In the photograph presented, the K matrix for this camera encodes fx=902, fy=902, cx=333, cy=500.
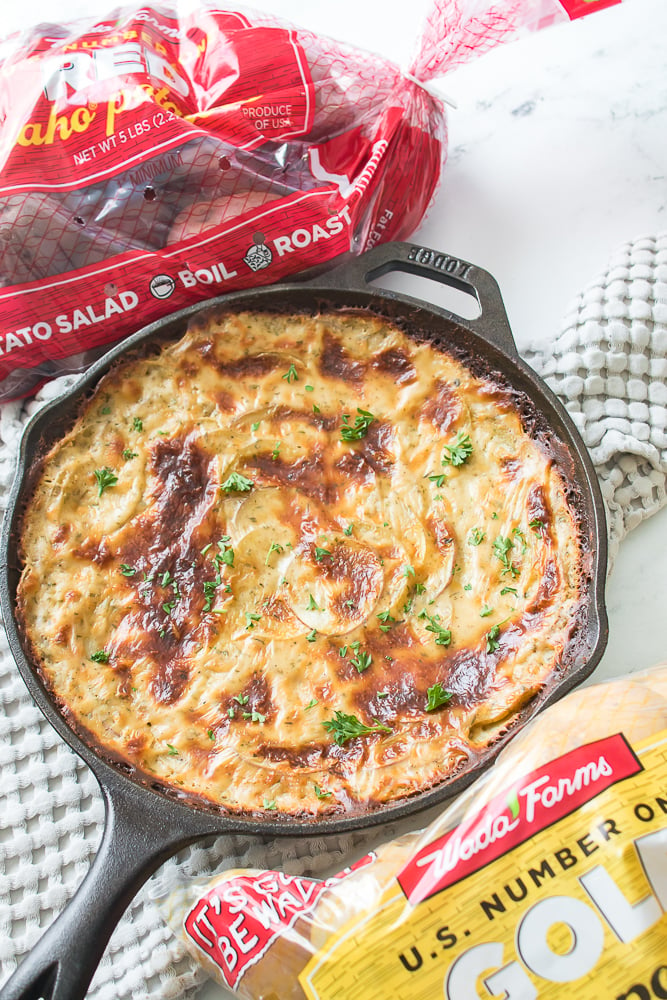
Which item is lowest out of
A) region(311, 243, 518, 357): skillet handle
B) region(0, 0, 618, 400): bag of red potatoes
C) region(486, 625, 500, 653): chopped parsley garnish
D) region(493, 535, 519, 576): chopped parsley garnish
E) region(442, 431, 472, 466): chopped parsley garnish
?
region(486, 625, 500, 653): chopped parsley garnish

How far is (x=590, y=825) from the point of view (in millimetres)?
Answer: 1632

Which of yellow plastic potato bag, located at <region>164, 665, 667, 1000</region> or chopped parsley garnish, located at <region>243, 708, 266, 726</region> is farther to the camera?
chopped parsley garnish, located at <region>243, 708, 266, 726</region>

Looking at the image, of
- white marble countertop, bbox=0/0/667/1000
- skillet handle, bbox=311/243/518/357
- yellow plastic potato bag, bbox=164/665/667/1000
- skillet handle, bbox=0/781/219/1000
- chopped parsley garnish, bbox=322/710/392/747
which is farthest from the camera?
white marble countertop, bbox=0/0/667/1000

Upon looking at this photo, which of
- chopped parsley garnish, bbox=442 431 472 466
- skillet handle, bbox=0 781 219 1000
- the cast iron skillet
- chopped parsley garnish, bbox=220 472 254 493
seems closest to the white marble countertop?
the cast iron skillet

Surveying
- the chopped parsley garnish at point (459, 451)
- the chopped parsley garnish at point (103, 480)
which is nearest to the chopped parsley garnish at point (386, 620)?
the chopped parsley garnish at point (459, 451)

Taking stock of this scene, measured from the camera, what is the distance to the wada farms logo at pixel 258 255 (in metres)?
2.41

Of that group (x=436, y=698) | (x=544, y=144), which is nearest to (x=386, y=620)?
(x=436, y=698)

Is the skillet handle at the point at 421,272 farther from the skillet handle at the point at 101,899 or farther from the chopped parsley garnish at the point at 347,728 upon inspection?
the skillet handle at the point at 101,899

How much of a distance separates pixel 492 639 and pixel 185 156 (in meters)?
1.46

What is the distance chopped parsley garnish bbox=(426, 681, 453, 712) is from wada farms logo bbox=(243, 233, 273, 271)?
1202mm

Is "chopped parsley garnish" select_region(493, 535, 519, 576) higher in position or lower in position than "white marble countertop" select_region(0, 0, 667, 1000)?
lower

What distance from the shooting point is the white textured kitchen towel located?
2.09 m

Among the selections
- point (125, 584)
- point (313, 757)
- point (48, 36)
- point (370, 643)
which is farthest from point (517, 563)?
point (48, 36)

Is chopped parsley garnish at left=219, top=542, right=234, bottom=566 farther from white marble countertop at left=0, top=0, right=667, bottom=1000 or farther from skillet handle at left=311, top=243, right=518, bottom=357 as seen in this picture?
white marble countertop at left=0, top=0, right=667, bottom=1000
